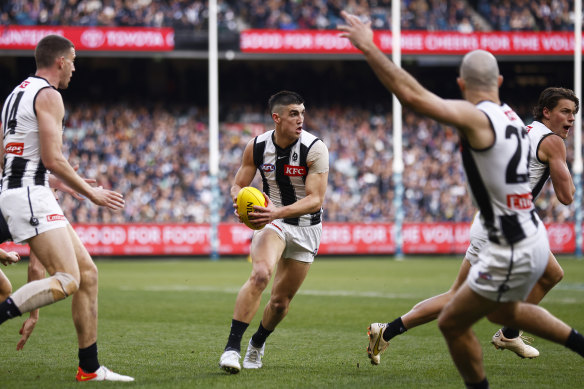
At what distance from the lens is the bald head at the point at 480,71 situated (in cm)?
512

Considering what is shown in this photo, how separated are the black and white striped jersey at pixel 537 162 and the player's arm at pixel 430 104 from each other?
227cm

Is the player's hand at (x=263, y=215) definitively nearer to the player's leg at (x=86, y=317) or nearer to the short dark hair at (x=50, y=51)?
the player's leg at (x=86, y=317)

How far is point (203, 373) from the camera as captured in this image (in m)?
6.91

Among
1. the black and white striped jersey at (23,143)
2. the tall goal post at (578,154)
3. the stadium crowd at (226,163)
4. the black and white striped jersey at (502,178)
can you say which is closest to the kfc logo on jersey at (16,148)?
the black and white striped jersey at (23,143)

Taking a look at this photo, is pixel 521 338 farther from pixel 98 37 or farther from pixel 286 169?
pixel 98 37

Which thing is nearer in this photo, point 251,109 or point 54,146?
point 54,146

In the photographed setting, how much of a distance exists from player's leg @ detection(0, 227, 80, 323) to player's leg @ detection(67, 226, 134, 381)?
0.27m

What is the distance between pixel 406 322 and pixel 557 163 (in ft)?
6.71

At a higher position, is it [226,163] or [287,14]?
[287,14]

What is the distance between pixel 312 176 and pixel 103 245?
20952mm

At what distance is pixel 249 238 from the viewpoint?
27984mm

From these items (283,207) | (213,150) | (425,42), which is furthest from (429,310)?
(425,42)

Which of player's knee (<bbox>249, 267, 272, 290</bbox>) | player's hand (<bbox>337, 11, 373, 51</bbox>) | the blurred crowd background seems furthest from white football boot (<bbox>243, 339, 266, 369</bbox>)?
the blurred crowd background

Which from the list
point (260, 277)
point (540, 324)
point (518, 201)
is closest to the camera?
point (518, 201)
